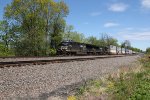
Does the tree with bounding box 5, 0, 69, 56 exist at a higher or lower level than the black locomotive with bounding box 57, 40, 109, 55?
higher

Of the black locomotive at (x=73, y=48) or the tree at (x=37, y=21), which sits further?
the tree at (x=37, y=21)

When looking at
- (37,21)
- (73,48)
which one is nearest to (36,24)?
(37,21)

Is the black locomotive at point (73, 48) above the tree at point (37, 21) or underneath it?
underneath

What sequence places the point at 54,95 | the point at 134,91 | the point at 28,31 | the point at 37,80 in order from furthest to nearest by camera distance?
the point at 28,31 → the point at 37,80 → the point at 54,95 → the point at 134,91

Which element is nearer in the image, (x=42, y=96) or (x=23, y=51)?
(x=42, y=96)

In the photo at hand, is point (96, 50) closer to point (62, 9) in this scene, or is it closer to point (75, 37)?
point (62, 9)

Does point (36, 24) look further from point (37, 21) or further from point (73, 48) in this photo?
point (73, 48)

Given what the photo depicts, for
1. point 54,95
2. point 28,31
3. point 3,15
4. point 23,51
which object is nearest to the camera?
point 54,95

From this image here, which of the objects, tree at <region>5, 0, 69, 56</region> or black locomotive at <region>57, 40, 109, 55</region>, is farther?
tree at <region>5, 0, 69, 56</region>

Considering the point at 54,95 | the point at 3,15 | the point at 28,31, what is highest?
the point at 3,15

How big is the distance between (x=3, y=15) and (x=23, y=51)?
14767 millimetres

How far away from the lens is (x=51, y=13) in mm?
59469

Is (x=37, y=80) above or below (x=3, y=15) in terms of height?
below

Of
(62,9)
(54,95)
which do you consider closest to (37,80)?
(54,95)
